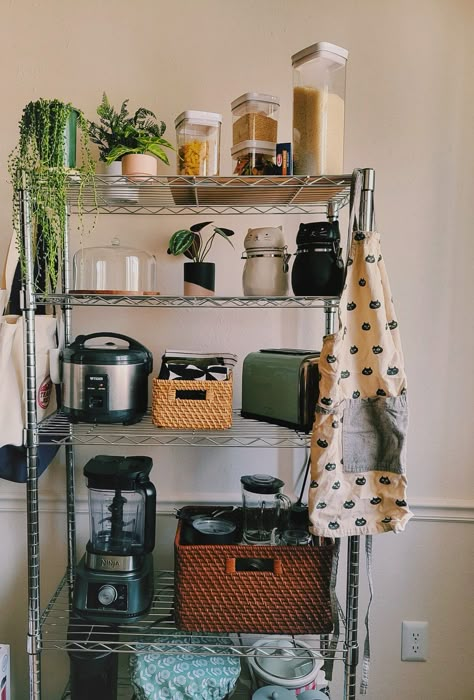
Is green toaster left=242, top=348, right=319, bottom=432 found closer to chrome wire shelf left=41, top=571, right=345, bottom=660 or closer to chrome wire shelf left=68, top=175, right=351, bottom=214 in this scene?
chrome wire shelf left=68, top=175, right=351, bottom=214

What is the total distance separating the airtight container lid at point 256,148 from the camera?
124 cm

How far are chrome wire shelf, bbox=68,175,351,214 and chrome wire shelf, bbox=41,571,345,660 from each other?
1.10 metres

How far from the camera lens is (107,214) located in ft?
5.06

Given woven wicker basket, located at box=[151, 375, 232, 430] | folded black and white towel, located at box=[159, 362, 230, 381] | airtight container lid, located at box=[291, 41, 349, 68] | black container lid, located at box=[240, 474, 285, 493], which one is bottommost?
black container lid, located at box=[240, 474, 285, 493]

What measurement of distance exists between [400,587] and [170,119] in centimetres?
161

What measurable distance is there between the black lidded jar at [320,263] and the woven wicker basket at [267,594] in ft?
2.11

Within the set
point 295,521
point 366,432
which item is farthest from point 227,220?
point 295,521

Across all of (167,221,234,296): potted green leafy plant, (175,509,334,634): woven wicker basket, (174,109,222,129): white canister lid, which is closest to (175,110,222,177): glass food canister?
(174,109,222,129): white canister lid

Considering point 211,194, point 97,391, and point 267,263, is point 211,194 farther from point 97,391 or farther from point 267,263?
point 97,391

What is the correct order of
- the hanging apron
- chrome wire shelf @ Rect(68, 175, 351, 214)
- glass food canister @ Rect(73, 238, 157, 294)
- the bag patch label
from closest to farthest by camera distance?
the hanging apron → chrome wire shelf @ Rect(68, 175, 351, 214) → the bag patch label → glass food canister @ Rect(73, 238, 157, 294)

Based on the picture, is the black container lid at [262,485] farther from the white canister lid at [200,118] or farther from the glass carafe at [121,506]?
the white canister lid at [200,118]

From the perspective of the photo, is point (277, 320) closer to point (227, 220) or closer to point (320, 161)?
point (227, 220)

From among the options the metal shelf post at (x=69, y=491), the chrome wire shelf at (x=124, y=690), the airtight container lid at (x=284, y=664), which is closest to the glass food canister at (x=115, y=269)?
the metal shelf post at (x=69, y=491)

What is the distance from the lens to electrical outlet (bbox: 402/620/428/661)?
1586 mm
